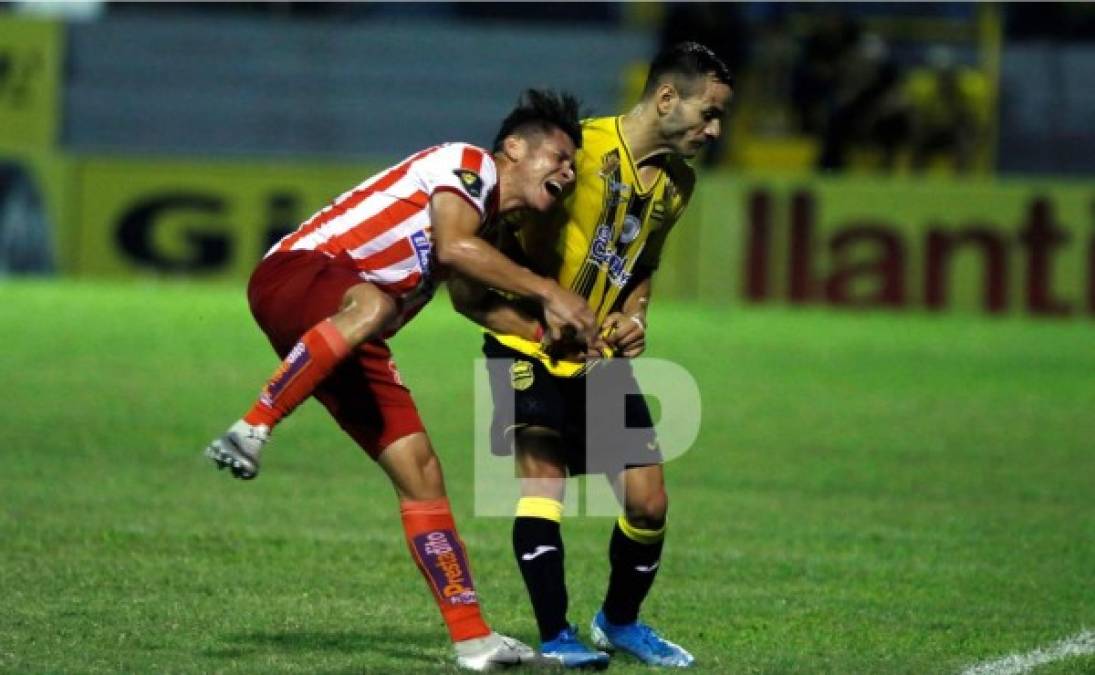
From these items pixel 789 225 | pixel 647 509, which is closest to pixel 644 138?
pixel 647 509

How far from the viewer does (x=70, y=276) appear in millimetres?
24438

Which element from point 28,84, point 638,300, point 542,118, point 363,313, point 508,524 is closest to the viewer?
point 363,313

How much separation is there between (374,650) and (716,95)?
2.15 meters

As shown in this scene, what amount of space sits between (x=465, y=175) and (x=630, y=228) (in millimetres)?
887

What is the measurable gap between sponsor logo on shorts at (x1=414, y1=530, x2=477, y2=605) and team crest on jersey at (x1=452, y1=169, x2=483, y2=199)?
3.44ft

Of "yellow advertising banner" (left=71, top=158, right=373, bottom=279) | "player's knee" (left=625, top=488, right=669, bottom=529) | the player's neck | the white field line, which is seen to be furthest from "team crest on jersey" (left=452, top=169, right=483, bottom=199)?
"yellow advertising banner" (left=71, top=158, right=373, bottom=279)

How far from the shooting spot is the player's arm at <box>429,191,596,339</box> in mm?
6227

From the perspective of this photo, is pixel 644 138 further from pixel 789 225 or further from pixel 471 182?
pixel 789 225

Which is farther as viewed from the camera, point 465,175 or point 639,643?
point 639,643

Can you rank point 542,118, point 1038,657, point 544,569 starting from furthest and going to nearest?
point 1038,657
point 544,569
point 542,118

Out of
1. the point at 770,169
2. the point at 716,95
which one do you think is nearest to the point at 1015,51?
the point at 770,169

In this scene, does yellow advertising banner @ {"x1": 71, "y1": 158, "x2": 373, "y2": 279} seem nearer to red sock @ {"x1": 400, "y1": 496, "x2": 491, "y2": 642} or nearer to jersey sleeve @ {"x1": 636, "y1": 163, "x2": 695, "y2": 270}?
jersey sleeve @ {"x1": 636, "y1": 163, "x2": 695, "y2": 270}

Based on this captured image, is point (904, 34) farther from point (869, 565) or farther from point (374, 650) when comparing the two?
point (374, 650)

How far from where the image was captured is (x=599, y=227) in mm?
6973
